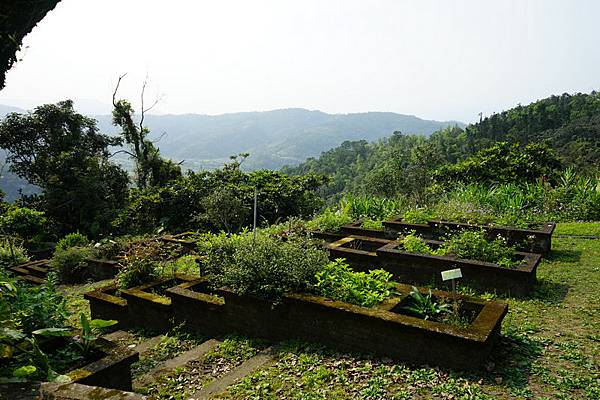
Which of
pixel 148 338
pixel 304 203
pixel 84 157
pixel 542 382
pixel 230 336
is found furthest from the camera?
pixel 84 157

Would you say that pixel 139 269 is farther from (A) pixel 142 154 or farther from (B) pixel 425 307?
(A) pixel 142 154

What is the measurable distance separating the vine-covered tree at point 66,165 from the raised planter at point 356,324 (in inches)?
551

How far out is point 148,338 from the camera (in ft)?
17.6

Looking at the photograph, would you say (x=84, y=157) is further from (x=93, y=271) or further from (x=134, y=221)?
(x=93, y=271)

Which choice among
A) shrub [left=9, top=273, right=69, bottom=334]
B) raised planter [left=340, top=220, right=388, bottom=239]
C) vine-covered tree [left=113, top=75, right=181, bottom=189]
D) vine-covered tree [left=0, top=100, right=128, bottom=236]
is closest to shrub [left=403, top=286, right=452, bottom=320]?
shrub [left=9, top=273, right=69, bottom=334]

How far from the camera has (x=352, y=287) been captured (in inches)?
185

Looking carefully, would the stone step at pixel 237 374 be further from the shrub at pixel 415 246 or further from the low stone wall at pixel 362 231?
the low stone wall at pixel 362 231

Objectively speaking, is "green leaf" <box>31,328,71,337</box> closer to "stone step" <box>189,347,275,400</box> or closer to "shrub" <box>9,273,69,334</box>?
"shrub" <box>9,273,69,334</box>

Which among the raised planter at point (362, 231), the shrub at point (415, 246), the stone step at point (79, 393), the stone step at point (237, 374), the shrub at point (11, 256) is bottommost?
the shrub at point (11, 256)

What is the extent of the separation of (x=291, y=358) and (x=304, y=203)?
34.7ft

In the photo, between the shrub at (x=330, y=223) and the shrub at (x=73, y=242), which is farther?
the shrub at (x=73, y=242)

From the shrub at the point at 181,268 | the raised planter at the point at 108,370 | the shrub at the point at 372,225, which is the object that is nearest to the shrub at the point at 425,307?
the raised planter at the point at 108,370

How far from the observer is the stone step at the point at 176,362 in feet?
13.0

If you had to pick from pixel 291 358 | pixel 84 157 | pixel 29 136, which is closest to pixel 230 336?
pixel 291 358
